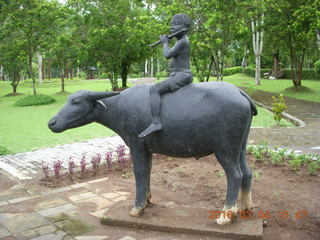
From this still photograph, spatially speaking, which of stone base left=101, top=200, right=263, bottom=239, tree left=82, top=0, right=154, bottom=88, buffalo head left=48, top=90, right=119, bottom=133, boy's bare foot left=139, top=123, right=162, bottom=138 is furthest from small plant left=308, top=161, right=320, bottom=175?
tree left=82, top=0, right=154, bottom=88

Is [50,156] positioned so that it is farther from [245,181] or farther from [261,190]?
[245,181]

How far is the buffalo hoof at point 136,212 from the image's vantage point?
456 centimetres

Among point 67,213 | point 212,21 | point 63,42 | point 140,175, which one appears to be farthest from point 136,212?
point 63,42

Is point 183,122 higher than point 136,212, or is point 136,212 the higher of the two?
point 183,122

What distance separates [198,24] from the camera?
16.3m

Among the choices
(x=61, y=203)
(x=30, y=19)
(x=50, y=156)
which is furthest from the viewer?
(x=30, y=19)

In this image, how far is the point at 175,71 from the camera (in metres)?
4.37

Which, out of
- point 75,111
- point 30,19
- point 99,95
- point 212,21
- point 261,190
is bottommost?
point 261,190

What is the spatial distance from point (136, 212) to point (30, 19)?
21166mm

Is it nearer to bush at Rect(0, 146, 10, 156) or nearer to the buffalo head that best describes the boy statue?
the buffalo head

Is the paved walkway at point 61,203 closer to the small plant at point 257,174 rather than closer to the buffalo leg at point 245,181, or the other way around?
the buffalo leg at point 245,181

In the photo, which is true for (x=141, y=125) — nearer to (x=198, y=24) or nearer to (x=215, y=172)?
(x=215, y=172)

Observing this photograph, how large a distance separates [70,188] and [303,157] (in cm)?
480

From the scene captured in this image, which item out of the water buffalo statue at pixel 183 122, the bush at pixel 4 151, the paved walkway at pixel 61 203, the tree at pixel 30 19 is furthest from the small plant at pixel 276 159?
the tree at pixel 30 19
